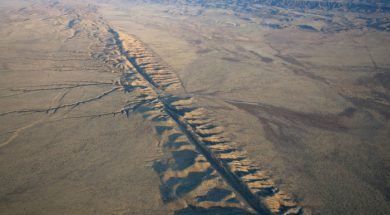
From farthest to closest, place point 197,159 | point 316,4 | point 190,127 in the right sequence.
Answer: point 316,4 → point 190,127 → point 197,159

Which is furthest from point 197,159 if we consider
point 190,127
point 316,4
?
point 316,4

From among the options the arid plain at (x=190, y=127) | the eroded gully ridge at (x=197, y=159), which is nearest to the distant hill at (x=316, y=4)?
the arid plain at (x=190, y=127)

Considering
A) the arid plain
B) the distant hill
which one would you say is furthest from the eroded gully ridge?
the distant hill

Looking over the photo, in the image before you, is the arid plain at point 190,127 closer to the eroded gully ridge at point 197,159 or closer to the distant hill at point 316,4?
the eroded gully ridge at point 197,159

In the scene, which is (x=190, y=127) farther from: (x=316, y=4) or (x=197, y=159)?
(x=316, y=4)

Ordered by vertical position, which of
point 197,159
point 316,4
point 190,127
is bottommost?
point 197,159

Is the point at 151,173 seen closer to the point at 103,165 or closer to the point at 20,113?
the point at 103,165
